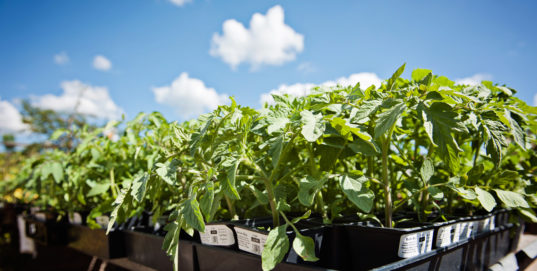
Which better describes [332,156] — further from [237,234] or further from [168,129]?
[168,129]

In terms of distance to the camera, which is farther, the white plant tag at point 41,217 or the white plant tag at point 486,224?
the white plant tag at point 41,217

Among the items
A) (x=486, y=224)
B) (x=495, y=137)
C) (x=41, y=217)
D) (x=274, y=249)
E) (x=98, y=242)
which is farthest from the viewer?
(x=41, y=217)

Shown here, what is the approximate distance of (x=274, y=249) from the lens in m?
0.60

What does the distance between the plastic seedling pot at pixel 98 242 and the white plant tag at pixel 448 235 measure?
1.13 m

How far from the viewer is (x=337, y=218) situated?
36.1 inches

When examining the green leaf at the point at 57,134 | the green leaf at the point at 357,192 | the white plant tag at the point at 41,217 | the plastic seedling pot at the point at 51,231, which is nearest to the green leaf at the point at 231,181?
the green leaf at the point at 357,192

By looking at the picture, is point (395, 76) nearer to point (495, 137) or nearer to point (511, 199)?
point (495, 137)

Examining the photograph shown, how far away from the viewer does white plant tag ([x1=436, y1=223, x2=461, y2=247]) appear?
30.2 inches

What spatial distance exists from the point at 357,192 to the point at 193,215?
34 cm

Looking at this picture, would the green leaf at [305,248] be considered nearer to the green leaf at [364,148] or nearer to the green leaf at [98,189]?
the green leaf at [364,148]

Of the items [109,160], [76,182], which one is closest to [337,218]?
[109,160]

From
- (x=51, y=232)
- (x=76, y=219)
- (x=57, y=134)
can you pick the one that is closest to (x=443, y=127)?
(x=57, y=134)

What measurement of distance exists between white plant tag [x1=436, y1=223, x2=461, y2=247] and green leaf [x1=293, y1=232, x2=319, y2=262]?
0.36m

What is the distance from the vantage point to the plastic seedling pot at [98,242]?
1214 millimetres
